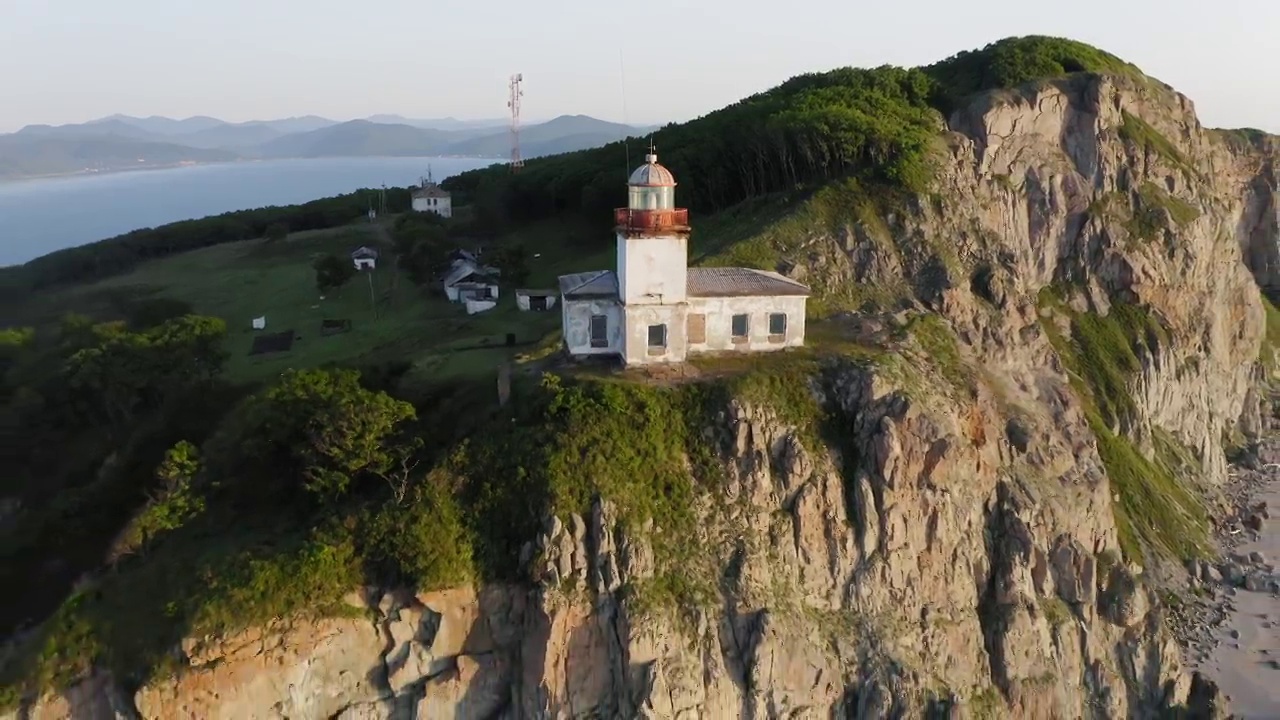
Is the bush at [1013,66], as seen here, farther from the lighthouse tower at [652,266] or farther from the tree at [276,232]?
the tree at [276,232]

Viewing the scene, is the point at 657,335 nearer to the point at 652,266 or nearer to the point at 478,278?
the point at 652,266

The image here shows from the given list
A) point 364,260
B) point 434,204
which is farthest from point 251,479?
point 434,204

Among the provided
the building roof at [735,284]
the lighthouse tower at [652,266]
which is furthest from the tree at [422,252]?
the lighthouse tower at [652,266]

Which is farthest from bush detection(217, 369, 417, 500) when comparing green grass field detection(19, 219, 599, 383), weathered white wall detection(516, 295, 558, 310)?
weathered white wall detection(516, 295, 558, 310)

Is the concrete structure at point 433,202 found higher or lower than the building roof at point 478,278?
higher

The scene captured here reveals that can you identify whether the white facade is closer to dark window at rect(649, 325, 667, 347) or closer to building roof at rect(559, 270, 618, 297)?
building roof at rect(559, 270, 618, 297)

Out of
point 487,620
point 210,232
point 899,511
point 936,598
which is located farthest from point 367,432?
point 210,232

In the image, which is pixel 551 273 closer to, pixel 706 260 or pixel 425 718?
pixel 706 260

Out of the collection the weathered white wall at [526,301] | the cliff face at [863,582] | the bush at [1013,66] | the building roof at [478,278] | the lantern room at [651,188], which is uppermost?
the bush at [1013,66]
